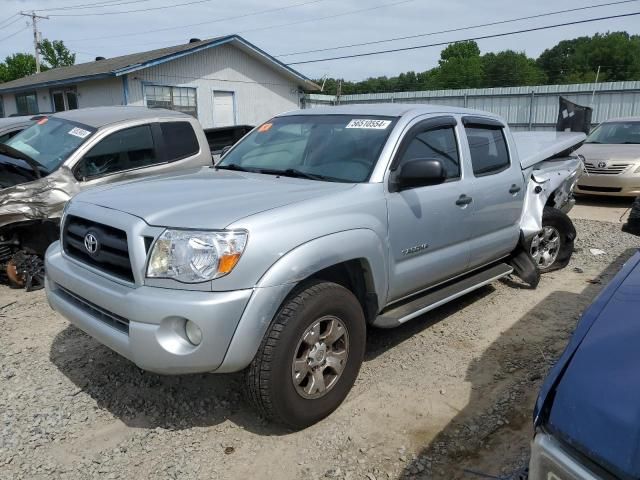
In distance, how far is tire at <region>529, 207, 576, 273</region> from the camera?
5.78 meters

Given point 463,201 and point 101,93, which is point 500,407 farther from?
point 101,93

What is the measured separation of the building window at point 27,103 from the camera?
23.2 metres

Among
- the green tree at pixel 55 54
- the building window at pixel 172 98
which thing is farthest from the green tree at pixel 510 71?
the building window at pixel 172 98

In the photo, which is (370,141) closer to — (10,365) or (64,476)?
(64,476)

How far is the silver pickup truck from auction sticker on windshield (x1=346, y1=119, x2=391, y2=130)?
1 centimetres

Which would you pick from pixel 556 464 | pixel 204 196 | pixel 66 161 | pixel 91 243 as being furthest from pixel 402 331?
pixel 66 161

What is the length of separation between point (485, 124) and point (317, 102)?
22140 millimetres

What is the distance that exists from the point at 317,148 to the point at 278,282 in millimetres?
1452

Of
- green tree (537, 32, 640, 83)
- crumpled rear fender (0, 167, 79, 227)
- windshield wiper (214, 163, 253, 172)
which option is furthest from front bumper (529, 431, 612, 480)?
green tree (537, 32, 640, 83)

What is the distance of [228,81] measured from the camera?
20328 millimetres

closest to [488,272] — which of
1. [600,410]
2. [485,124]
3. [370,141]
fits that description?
[485,124]

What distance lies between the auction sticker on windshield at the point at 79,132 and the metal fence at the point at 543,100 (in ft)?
53.4

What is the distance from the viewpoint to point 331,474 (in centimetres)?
273

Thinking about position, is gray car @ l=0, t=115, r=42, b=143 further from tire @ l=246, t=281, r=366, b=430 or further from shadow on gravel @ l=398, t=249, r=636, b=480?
shadow on gravel @ l=398, t=249, r=636, b=480
